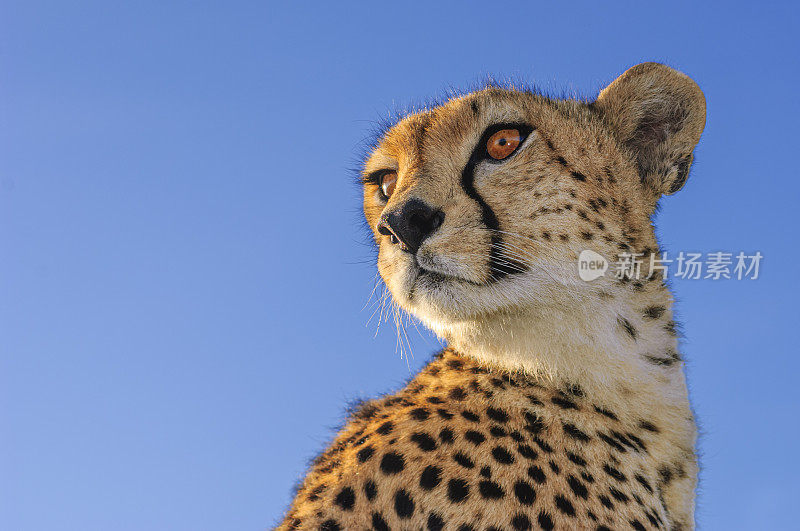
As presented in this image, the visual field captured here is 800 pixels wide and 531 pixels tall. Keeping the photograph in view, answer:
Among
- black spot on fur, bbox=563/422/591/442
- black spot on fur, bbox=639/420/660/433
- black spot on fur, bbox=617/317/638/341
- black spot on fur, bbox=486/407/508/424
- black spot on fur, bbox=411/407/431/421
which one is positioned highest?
black spot on fur, bbox=617/317/638/341

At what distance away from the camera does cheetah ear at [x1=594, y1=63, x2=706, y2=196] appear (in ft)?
9.46

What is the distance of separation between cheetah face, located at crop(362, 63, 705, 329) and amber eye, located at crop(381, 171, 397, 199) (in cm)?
1

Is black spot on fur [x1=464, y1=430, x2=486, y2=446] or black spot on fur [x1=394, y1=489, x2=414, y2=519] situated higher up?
black spot on fur [x1=464, y1=430, x2=486, y2=446]

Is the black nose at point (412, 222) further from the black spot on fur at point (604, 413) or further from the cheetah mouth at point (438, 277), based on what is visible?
the black spot on fur at point (604, 413)

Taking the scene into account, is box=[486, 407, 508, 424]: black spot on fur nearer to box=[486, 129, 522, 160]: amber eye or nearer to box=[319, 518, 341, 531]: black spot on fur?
box=[319, 518, 341, 531]: black spot on fur

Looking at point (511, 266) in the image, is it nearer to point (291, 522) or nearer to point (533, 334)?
point (533, 334)

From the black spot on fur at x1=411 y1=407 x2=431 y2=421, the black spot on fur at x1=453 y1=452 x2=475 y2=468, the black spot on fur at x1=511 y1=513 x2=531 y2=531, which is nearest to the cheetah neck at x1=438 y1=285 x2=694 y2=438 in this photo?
the black spot on fur at x1=411 y1=407 x2=431 y2=421

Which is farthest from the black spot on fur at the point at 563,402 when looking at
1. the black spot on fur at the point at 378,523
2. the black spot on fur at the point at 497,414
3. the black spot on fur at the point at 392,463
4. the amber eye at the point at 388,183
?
the amber eye at the point at 388,183

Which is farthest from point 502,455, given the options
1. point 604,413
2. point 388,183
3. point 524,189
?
point 388,183

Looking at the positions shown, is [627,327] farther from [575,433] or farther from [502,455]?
[502,455]

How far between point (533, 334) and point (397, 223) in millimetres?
566

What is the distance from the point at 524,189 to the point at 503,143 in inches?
9.2

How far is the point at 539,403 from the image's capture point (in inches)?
95.2

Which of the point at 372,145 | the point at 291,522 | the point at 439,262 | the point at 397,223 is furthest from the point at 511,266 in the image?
the point at 372,145
